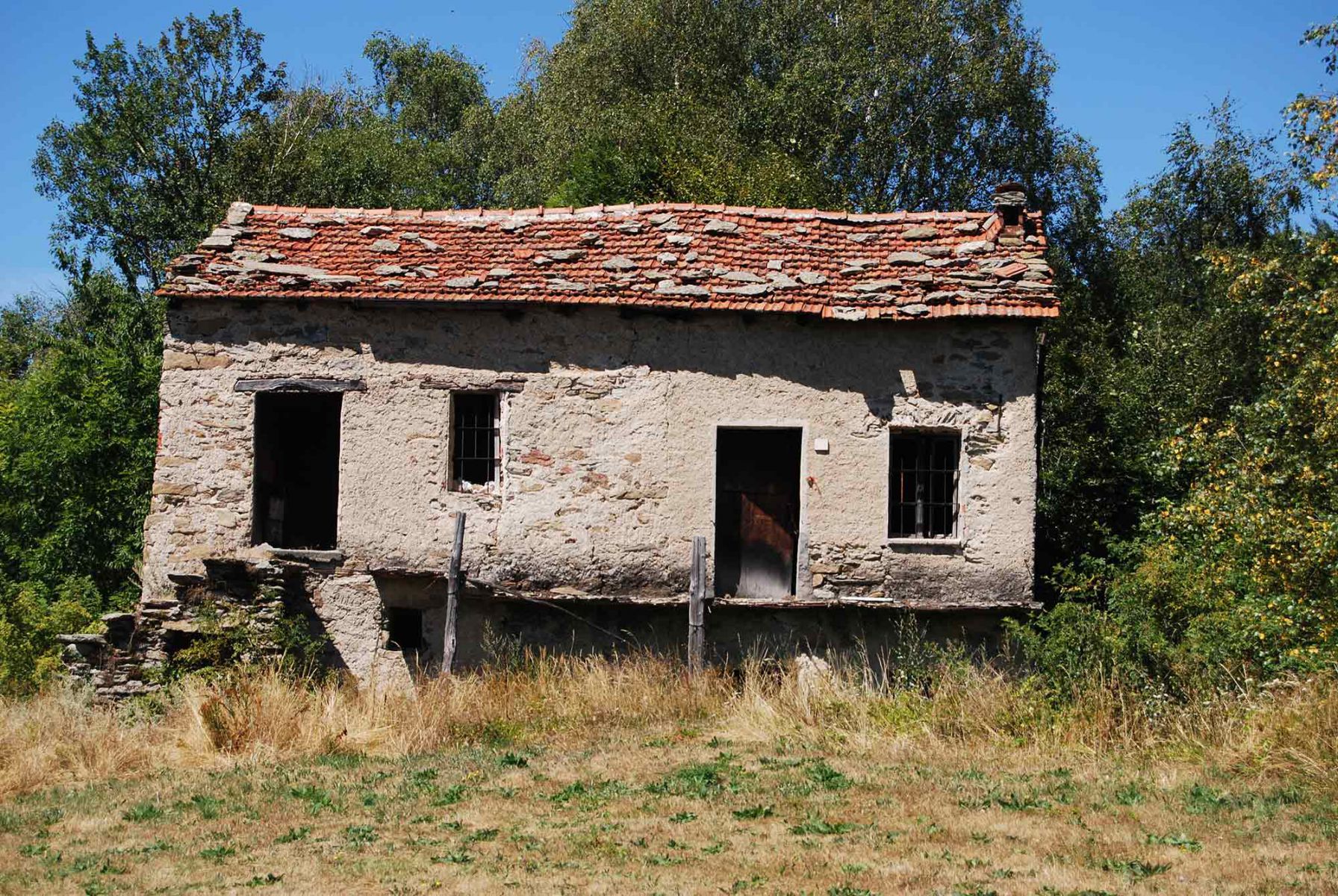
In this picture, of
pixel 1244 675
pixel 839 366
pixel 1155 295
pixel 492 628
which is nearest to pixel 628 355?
pixel 839 366

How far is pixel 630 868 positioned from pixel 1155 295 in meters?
21.7

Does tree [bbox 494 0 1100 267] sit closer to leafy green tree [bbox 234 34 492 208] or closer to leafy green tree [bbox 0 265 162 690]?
leafy green tree [bbox 234 34 492 208]

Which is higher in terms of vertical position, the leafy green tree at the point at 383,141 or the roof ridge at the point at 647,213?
the leafy green tree at the point at 383,141

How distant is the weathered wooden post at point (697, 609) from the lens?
1287 cm

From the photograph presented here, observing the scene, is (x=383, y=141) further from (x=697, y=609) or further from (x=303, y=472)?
(x=697, y=609)

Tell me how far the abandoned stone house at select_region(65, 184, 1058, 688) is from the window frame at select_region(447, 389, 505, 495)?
4cm

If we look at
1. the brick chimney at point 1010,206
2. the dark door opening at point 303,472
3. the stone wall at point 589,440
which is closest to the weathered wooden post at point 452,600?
the stone wall at point 589,440

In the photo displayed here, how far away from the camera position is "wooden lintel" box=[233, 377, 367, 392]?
13.9 meters

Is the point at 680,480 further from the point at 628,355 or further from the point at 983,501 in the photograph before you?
the point at 983,501

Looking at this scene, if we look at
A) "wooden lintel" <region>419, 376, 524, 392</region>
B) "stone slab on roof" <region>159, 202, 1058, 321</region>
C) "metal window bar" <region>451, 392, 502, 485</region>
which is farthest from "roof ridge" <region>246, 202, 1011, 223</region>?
"metal window bar" <region>451, 392, 502, 485</region>

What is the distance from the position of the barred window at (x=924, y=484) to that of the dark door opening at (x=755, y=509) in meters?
1.10

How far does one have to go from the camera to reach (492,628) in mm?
13859

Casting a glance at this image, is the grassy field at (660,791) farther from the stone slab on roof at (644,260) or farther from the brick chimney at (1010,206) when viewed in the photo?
the brick chimney at (1010,206)

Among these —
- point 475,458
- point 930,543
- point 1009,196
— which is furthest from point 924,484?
point 475,458
